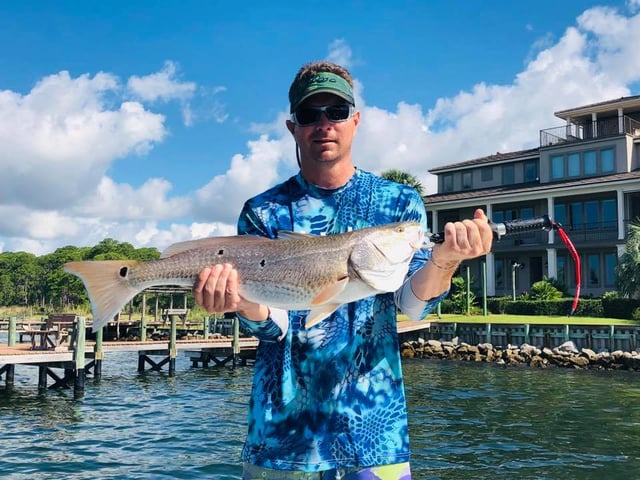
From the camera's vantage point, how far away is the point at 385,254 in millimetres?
2906

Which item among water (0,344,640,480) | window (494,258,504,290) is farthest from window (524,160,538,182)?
water (0,344,640,480)

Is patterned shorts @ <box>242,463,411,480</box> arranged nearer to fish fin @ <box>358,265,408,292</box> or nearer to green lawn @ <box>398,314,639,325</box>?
fish fin @ <box>358,265,408,292</box>

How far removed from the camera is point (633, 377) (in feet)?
85.8

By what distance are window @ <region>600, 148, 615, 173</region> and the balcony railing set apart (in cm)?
117

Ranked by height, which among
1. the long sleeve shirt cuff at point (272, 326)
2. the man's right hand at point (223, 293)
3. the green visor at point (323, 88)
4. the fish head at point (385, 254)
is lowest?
the long sleeve shirt cuff at point (272, 326)

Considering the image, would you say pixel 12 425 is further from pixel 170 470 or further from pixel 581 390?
pixel 581 390

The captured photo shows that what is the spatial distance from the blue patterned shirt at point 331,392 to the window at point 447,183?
50861 millimetres

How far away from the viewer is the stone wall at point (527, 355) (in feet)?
93.3

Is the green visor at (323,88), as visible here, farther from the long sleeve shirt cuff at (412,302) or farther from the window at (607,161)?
the window at (607,161)

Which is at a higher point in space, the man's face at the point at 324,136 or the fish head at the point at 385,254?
the man's face at the point at 324,136

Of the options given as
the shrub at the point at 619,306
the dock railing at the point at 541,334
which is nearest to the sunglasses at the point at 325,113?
the dock railing at the point at 541,334

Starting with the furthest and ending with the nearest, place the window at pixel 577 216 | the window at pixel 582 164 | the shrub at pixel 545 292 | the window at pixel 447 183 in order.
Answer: the window at pixel 447 183, the window at pixel 577 216, the window at pixel 582 164, the shrub at pixel 545 292

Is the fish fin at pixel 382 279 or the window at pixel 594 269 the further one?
the window at pixel 594 269

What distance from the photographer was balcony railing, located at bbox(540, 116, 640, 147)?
44969mm
